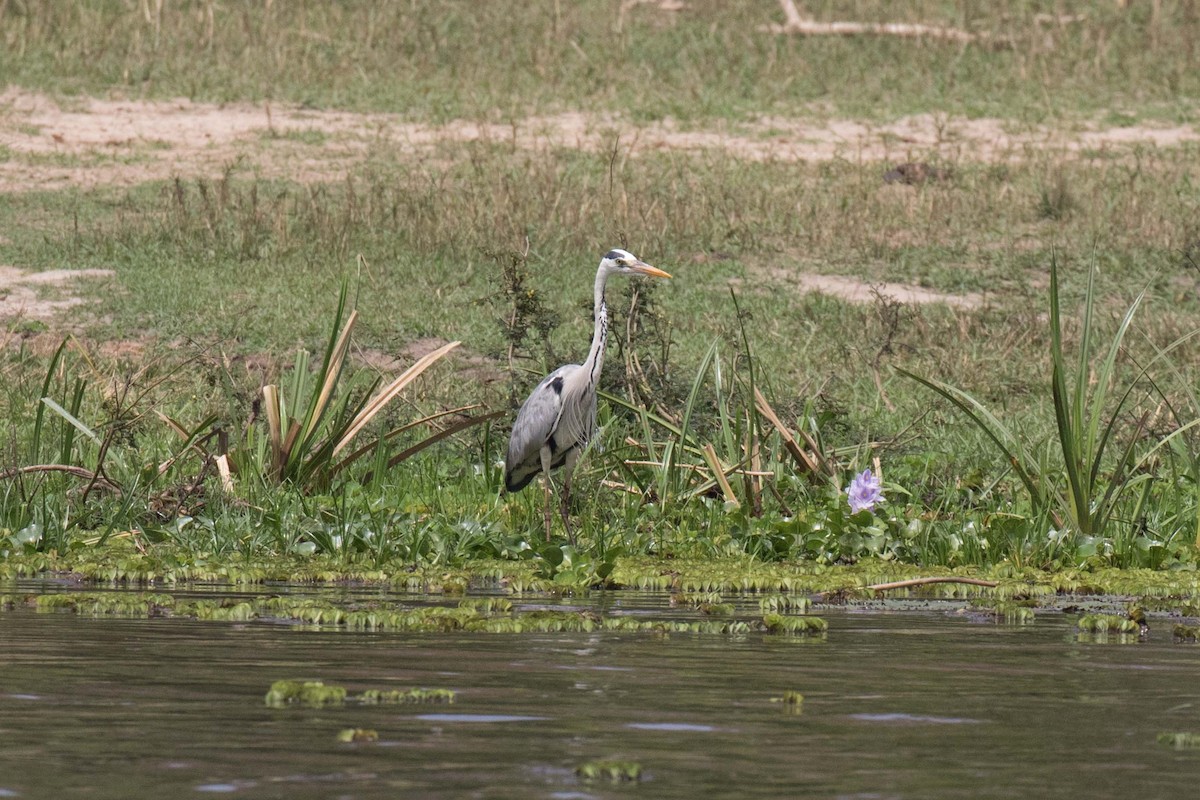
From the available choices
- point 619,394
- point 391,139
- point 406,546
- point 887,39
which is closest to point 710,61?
point 887,39

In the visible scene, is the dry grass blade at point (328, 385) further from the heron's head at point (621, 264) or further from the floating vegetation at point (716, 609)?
the floating vegetation at point (716, 609)

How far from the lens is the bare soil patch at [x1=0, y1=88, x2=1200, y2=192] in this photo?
705 inches

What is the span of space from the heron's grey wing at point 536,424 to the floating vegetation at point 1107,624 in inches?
121

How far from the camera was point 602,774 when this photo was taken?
3.93 meters

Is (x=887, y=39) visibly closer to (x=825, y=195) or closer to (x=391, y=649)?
(x=825, y=195)

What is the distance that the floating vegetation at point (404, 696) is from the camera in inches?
189

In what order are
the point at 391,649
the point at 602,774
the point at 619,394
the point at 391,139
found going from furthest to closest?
1. the point at 391,139
2. the point at 619,394
3. the point at 391,649
4. the point at 602,774

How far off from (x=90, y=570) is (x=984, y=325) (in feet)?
24.8

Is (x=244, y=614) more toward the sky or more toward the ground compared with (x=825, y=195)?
more toward the ground

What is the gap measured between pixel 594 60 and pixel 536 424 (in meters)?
13.1

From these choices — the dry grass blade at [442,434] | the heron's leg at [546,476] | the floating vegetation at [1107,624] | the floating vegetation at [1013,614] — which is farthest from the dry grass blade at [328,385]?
the floating vegetation at [1107,624]

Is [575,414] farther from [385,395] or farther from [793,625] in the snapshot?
[793,625]

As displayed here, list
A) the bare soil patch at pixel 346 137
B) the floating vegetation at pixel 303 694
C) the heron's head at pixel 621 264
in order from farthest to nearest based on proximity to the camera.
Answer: the bare soil patch at pixel 346 137 < the heron's head at pixel 621 264 < the floating vegetation at pixel 303 694

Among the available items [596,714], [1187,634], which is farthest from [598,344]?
[596,714]
